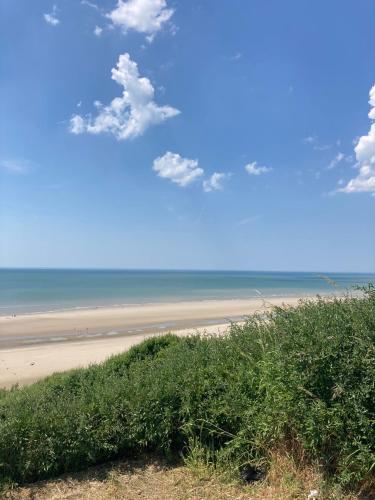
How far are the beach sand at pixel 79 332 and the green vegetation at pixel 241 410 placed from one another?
402 cm

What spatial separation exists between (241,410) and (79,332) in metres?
19.4

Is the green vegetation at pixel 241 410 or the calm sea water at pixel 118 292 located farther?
the calm sea water at pixel 118 292

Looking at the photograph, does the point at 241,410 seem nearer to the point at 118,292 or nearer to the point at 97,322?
the point at 97,322

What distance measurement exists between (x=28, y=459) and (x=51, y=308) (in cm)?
3238

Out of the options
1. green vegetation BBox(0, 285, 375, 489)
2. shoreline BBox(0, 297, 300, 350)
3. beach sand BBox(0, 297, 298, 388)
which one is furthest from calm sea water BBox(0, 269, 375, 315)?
beach sand BBox(0, 297, 298, 388)

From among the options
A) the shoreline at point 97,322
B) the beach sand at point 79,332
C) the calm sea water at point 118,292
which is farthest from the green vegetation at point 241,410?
the shoreline at point 97,322

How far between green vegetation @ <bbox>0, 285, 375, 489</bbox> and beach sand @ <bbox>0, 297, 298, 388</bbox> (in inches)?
158

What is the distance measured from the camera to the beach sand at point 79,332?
14180 millimetres

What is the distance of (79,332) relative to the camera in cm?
2227

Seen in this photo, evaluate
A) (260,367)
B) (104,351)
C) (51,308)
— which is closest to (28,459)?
(260,367)

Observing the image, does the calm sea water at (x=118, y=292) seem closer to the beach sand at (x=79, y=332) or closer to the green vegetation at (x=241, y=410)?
the green vegetation at (x=241, y=410)

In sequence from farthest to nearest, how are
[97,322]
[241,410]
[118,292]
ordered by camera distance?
[118,292], [97,322], [241,410]

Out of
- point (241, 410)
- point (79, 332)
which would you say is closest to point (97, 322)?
point (79, 332)

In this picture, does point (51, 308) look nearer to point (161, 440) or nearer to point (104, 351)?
point (104, 351)
